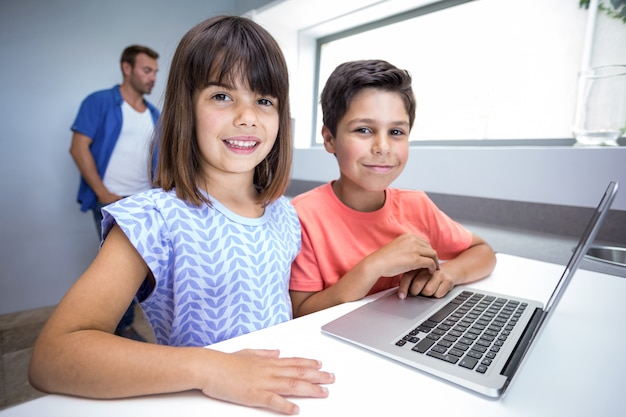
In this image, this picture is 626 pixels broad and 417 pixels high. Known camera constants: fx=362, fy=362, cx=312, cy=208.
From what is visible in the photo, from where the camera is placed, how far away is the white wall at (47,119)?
192cm

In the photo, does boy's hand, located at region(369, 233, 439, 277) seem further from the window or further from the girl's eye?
the window

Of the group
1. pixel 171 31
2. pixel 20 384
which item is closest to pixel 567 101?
pixel 171 31

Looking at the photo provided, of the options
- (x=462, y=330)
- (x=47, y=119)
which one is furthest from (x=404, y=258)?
(x=47, y=119)

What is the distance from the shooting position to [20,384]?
1.46m

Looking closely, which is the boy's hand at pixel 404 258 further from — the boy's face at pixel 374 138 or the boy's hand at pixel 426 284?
the boy's face at pixel 374 138

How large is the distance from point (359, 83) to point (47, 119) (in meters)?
1.98

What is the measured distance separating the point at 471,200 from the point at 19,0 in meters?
2.43

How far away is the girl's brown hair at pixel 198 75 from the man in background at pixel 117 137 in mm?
1418

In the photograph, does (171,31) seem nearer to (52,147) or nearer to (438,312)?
(52,147)

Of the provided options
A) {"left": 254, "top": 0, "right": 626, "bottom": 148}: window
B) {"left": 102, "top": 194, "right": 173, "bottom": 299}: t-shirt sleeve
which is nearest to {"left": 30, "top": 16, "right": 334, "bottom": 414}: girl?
{"left": 102, "top": 194, "right": 173, "bottom": 299}: t-shirt sleeve

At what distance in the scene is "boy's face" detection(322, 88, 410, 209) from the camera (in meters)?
0.83

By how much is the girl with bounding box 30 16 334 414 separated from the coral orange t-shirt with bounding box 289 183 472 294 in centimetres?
6

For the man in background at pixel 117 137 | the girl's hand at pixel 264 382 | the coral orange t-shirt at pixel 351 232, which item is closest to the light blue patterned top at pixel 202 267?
the coral orange t-shirt at pixel 351 232

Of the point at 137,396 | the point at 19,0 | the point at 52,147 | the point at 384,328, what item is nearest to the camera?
the point at 137,396
